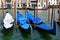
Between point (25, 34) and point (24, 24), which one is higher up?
point (24, 24)

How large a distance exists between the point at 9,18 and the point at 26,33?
1.32 m

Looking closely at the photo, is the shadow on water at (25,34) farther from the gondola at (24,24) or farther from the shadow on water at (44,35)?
the shadow on water at (44,35)

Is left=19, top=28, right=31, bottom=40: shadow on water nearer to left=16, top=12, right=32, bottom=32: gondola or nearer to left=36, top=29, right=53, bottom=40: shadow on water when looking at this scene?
left=16, top=12, right=32, bottom=32: gondola

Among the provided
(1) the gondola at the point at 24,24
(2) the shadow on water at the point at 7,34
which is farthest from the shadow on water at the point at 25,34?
(2) the shadow on water at the point at 7,34

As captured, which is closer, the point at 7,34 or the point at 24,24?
the point at 7,34

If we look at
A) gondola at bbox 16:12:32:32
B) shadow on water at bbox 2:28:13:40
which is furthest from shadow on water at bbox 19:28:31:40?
shadow on water at bbox 2:28:13:40

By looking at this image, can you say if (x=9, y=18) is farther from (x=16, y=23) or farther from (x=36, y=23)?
(x=36, y=23)

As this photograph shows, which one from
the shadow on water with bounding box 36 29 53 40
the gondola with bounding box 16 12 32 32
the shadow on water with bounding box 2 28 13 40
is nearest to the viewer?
the shadow on water with bounding box 36 29 53 40

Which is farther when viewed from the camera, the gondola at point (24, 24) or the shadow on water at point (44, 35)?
the gondola at point (24, 24)

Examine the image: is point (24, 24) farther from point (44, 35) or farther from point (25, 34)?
point (44, 35)

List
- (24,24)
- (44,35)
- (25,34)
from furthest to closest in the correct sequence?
(24,24), (25,34), (44,35)

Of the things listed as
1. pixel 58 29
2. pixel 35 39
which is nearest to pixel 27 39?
pixel 35 39

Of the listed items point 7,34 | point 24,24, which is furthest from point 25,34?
point 7,34

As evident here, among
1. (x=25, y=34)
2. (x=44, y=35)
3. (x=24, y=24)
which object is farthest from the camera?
(x=24, y=24)
